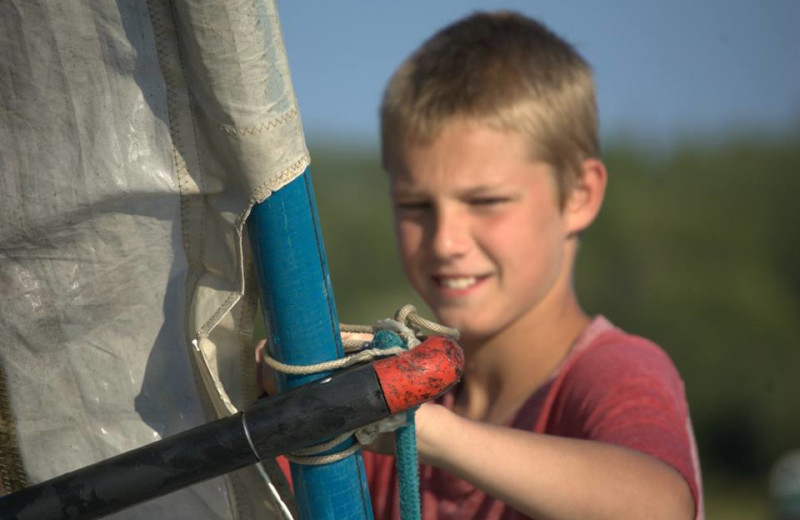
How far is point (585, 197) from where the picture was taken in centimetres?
226

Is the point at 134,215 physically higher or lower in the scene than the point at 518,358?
higher

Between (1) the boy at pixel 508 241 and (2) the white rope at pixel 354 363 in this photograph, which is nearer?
(2) the white rope at pixel 354 363

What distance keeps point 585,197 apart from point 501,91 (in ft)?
1.06

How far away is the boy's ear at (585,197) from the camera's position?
87.4 inches

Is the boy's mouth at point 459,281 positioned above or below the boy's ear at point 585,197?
below

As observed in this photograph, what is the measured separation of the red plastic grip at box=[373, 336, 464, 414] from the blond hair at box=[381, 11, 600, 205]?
3.19 feet

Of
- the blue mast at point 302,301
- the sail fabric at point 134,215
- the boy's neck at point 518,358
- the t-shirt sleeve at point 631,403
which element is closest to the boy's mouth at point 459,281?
the boy's neck at point 518,358

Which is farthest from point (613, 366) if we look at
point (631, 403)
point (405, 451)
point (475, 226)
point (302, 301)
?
point (302, 301)

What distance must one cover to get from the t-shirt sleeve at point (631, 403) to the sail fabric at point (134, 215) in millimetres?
643

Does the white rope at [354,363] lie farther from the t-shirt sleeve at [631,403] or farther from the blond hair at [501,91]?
the blond hair at [501,91]

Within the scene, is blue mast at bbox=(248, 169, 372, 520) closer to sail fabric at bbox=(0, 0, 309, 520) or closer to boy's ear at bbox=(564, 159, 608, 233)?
sail fabric at bbox=(0, 0, 309, 520)

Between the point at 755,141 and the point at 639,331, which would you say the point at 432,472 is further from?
the point at 755,141

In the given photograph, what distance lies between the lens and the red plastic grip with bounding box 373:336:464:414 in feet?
3.59

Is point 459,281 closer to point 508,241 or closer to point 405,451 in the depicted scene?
point 508,241
